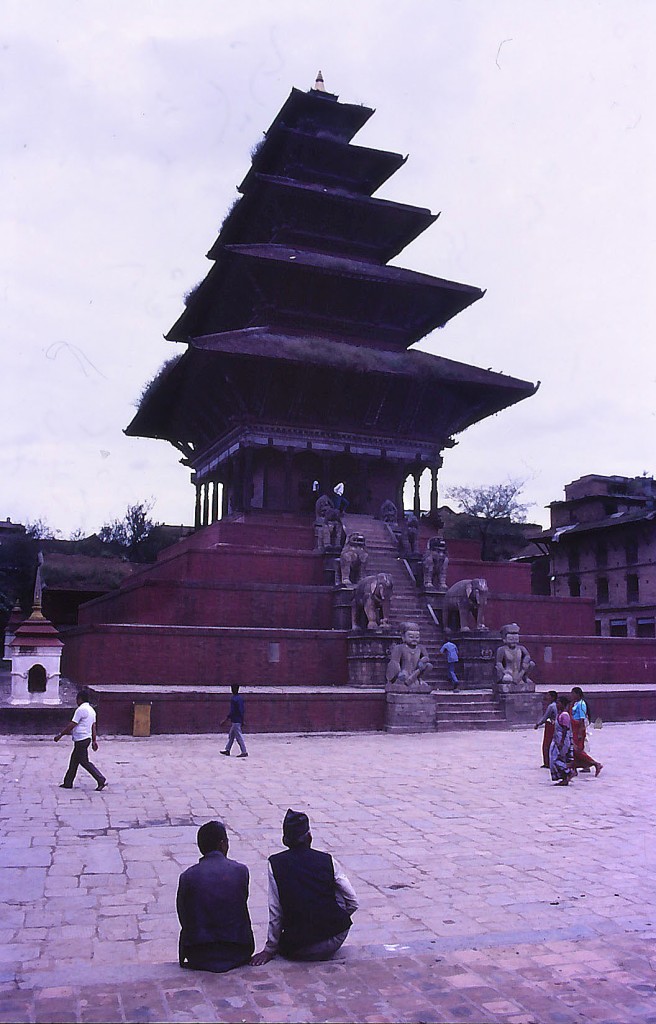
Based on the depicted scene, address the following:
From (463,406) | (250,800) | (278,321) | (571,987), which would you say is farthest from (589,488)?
(571,987)

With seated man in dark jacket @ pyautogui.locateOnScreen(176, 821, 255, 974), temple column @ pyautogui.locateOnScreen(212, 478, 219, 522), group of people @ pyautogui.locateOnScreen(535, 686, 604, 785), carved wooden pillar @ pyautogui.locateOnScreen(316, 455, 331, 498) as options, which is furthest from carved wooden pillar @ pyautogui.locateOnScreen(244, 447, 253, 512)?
seated man in dark jacket @ pyautogui.locateOnScreen(176, 821, 255, 974)

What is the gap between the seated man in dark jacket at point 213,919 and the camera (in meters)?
5.00

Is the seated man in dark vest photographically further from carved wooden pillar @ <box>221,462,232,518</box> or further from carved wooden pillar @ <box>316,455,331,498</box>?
carved wooden pillar @ <box>221,462,232,518</box>

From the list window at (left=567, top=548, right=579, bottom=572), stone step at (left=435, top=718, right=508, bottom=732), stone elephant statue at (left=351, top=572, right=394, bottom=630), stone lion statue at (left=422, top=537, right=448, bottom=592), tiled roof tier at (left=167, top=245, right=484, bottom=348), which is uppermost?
tiled roof tier at (left=167, top=245, right=484, bottom=348)

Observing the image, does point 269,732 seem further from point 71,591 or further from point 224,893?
point 71,591

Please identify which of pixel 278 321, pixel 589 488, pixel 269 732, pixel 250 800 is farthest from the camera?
pixel 589 488

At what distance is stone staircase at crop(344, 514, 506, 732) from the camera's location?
18.7 m

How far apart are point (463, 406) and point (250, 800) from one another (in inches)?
866

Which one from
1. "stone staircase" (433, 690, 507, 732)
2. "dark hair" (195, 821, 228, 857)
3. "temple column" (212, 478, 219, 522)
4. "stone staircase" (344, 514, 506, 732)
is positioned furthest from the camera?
"temple column" (212, 478, 219, 522)

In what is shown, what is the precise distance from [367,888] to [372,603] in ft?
44.9

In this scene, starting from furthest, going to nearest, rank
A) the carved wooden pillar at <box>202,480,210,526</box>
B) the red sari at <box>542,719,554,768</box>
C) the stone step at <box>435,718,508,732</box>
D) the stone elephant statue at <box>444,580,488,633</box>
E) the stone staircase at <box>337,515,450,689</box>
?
the carved wooden pillar at <box>202,480,210,526</box>, the stone elephant statue at <box>444,580,488,633</box>, the stone staircase at <box>337,515,450,689</box>, the stone step at <box>435,718,508,732</box>, the red sari at <box>542,719,554,768</box>

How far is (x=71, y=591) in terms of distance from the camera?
37.4 meters

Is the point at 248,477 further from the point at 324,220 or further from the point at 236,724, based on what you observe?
the point at 236,724

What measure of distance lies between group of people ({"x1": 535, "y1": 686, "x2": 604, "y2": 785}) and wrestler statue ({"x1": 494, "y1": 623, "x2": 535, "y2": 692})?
4990 millimetres
